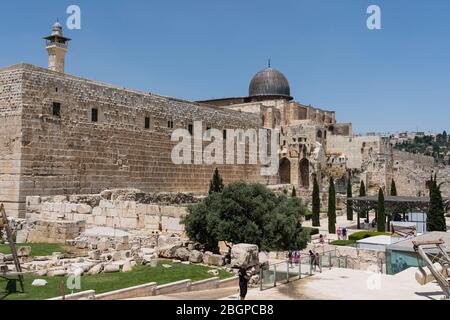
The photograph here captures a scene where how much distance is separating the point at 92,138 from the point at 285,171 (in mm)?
19870

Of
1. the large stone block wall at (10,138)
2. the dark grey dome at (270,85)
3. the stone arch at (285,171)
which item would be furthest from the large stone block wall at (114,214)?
the dark grey dome at (270,85)

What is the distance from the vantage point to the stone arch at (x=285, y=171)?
3544 centimetres

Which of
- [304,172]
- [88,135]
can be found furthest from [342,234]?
[304,172]

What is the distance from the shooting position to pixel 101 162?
18.8m

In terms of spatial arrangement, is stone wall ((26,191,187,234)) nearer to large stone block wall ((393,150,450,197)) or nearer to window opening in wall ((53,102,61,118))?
window opening in wall ((53,102,61,118))

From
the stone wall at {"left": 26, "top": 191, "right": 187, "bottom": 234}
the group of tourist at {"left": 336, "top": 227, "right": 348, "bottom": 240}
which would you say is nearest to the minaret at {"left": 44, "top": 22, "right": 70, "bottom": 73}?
the stone wall at {"left": 26, "top": 191, "right": 187, "bottom": 234}

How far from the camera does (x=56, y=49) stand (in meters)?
23.5

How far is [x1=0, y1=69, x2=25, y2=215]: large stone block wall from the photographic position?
15.7 metres

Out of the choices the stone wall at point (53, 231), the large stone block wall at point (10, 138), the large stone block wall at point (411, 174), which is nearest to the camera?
the stone wall at point (53, 231)

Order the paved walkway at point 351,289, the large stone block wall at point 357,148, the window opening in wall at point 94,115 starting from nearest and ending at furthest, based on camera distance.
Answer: the paved walkway at point 351,289
the window opening in wall at point 94,115
the large stone block wall at point 357,148

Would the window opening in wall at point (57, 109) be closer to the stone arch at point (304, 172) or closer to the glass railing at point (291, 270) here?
the glass railing at point (291, 270)

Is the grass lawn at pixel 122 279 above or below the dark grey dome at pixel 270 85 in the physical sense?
below

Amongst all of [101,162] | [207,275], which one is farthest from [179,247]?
[101,162]

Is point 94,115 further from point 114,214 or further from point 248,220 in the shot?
point 248,220
